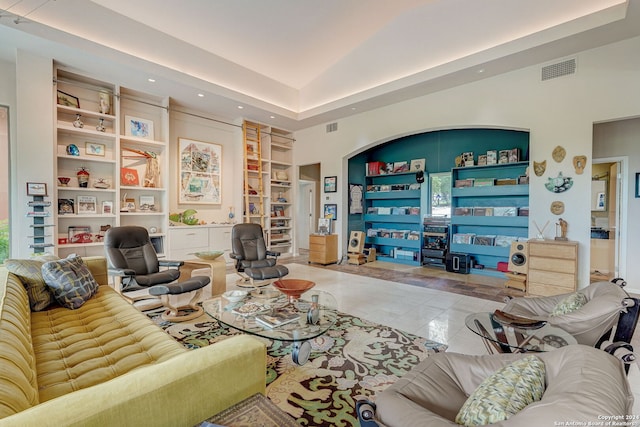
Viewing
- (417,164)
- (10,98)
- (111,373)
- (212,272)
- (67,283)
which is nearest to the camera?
(111,373)

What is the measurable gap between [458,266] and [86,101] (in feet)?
24.0

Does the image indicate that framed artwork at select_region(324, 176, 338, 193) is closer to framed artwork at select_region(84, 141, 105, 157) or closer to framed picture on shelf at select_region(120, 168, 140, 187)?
framed picture on shelf at select_region(120, 168, 140, 187)

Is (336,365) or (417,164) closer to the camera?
(336,365)

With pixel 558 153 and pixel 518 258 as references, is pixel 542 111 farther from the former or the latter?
pixel 518 258

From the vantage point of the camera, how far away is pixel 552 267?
3.87 meters

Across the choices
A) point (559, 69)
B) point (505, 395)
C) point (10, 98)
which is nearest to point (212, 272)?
point (505, 395)

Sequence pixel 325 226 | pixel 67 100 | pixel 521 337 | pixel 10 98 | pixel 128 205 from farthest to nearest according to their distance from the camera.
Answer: pixel 325 226 < pixel 128 205 < pixel 67 100 < pixel 10 98 < pixel 521 337

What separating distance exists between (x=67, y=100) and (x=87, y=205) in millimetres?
1663

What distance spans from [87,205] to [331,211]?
15.2ft

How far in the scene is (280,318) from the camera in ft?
7.71

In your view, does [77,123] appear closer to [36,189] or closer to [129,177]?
[129,177]

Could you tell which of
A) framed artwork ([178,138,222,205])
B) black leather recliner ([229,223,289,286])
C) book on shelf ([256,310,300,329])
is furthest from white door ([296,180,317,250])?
book on shelf ([256,310,300,329])

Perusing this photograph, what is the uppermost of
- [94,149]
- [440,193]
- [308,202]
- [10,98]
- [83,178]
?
[10,98]

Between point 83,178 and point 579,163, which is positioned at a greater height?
point 579,163
